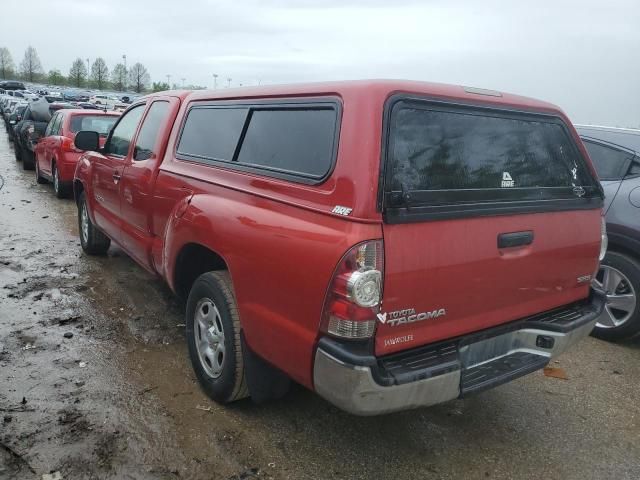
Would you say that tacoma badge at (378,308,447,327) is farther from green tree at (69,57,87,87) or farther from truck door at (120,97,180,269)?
green tree at (69,57,87,87)

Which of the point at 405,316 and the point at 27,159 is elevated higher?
the point at 405,316

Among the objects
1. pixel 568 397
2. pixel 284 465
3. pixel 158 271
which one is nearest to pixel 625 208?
pixel 568 397

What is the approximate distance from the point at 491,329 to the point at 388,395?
76cm

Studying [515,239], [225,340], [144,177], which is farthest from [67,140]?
[515,239]

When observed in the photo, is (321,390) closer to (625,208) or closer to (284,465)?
(284,465)

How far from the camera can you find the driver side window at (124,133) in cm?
492

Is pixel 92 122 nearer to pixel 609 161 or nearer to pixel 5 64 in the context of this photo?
pixel 609 161

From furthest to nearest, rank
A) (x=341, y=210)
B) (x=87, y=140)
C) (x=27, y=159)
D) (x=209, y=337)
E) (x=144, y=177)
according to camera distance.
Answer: (x=27, y=159) < (x=87, y=140) < (x=144, y=177) < (x=209, y=337) < (x=341, y=210)

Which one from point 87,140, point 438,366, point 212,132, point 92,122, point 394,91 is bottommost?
point 438,366

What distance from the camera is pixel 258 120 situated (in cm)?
324

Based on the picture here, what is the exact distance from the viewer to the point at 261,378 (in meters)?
2.97

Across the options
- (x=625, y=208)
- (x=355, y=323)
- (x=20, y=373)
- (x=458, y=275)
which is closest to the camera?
(x=355, y=323)

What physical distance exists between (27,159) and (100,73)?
101 meters

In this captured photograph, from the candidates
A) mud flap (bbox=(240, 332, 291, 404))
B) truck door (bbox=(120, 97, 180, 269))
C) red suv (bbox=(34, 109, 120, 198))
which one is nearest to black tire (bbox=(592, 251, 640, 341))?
mud flap (bbox=(240, 332, 291, 404))
